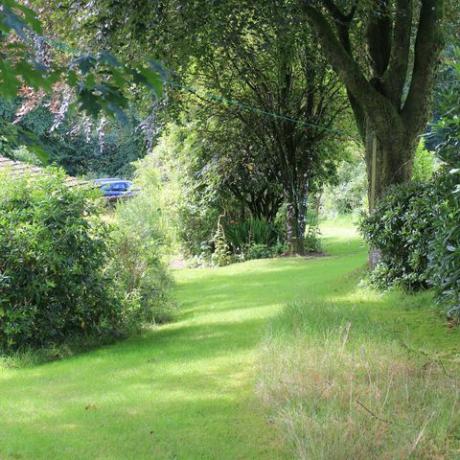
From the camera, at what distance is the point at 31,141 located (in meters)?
3.21

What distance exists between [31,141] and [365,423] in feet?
8.39

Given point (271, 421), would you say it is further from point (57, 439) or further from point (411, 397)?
point (57, 439)

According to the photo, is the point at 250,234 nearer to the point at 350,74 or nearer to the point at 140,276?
the point at 140,276

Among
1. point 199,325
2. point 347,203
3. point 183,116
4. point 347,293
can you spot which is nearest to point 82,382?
point 199,325

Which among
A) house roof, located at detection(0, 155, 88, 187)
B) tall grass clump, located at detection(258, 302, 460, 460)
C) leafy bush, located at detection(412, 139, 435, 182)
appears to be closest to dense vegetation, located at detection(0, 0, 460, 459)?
tall grass clump, located at detection(258, 302, 460, 460)

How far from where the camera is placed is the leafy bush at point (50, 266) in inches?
320

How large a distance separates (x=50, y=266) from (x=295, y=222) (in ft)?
31.6

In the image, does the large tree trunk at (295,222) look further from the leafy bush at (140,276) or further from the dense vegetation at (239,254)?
the leafy bush at (140,276)

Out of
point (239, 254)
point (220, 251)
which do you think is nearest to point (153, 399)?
point (220, 251)

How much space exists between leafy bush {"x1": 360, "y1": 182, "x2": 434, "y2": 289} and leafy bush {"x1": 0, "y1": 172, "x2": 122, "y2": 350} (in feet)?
11.8

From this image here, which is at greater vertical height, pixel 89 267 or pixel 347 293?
pixel 89 267

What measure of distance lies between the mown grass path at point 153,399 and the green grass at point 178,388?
0.01 metres

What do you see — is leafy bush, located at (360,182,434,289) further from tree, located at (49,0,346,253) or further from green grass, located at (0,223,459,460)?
tree, located at (49,0,346,253)

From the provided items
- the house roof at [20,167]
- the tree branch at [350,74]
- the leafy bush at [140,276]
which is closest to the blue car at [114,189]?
the house roof at [20,167]
